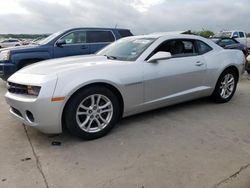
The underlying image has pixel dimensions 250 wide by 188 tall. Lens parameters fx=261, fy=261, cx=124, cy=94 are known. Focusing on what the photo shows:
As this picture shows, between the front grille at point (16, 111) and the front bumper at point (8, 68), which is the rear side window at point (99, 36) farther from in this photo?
the front grille at point (16, 111)

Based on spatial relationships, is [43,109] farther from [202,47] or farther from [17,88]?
[202,47]

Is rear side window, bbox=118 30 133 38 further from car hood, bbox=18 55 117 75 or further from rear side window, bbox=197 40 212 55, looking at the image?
car hood, bbox=18 55 117 75

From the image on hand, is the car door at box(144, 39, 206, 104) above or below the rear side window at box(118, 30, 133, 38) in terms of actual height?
below

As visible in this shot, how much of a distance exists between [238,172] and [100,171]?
4.77 ft

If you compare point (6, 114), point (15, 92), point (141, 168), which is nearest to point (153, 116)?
point (141, 168)

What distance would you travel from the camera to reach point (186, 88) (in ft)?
14.9

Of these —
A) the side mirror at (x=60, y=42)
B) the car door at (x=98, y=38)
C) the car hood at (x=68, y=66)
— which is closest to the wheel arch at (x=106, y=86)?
the car hood at (x=68, y=66)

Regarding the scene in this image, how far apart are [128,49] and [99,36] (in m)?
4.07

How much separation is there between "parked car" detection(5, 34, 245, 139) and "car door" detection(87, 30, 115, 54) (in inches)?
130

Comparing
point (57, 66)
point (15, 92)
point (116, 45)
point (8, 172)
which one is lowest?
point (8, 172)

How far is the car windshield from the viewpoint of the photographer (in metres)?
4.12

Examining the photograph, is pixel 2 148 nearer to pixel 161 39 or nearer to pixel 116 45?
pixel 116 45

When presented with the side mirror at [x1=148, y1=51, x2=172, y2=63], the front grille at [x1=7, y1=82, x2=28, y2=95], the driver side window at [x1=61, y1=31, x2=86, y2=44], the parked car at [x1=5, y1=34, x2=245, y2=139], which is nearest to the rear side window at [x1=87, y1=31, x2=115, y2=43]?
the driver side window at [x1=61, y1=31, x2=86, y2=44]

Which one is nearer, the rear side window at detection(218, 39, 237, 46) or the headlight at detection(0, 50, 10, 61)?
the headlight at detection(0, 50, 10, 61)
